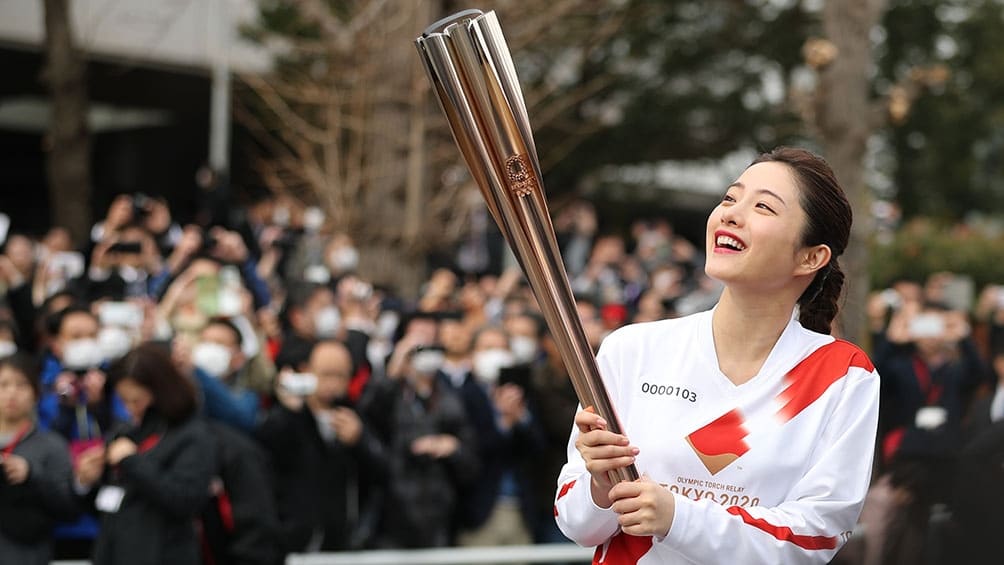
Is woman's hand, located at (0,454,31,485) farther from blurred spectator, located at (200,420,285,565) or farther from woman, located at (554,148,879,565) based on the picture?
woman, located at (554,148,879,565)

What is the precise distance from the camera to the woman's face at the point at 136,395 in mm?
4734

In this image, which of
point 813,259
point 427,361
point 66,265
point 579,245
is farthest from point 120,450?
point 579,245

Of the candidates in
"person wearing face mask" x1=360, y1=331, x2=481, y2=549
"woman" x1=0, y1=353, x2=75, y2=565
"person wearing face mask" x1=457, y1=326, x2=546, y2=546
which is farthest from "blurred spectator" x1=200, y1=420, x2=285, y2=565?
"person wearing face mask" x1=457, y1=326, x2=546, y2=546

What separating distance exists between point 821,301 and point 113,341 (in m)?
4.40

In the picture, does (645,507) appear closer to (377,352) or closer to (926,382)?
(377,352)

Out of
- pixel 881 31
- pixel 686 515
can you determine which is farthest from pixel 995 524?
pixel 881 31

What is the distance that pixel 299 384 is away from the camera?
19.1ft

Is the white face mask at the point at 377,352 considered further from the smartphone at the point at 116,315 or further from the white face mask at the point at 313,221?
the white face mask at the point at 313,221

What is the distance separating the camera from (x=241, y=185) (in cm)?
2002

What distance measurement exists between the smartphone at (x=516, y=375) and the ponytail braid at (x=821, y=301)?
13.4ft

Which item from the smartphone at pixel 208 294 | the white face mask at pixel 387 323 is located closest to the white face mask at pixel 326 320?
the white face mask at pixel 387 323

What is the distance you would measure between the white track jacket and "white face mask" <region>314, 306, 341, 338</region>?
480 cm

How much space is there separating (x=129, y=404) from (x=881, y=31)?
63.0 feet

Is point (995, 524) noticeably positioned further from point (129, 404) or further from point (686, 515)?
point (129, 404)
